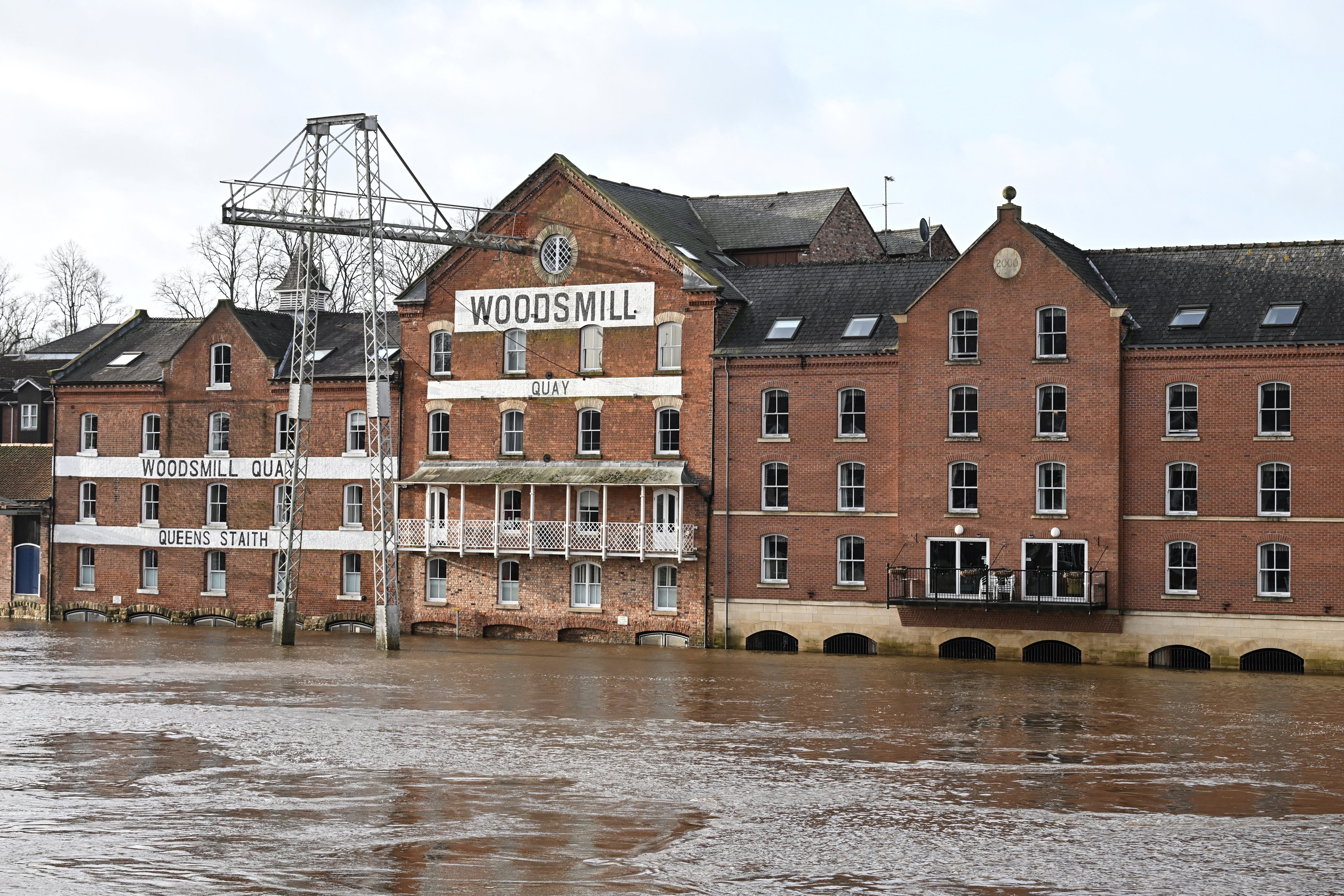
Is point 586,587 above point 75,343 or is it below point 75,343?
below

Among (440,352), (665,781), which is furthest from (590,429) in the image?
(665,781)

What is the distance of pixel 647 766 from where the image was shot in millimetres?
24625

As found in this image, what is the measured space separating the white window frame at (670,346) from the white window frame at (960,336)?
7906mm

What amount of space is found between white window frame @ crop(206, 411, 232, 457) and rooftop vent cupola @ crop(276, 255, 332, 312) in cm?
454

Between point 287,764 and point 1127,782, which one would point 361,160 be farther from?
point 1127,782

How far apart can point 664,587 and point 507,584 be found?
5.13 m

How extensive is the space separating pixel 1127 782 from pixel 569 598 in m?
26.3

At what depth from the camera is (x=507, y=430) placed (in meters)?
49.5

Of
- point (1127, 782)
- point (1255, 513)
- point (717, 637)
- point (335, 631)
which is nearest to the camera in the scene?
point (1127, 782)

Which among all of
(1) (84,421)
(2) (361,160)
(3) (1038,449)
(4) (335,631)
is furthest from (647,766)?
(1) (84,421)

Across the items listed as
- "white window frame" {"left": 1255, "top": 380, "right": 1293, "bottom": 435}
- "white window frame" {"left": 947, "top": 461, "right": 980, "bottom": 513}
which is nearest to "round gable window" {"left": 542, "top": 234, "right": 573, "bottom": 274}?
"white window frame" {"left": 947, "top": 461, "right": 980, "bottom": 513}

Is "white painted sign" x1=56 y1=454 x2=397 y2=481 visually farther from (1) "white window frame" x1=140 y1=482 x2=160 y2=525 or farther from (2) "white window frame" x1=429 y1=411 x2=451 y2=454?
(2) "white window frame" x1=429 y1=411 x2=451 y2=454

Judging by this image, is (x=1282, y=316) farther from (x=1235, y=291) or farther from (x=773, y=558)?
(x=773, y=558)

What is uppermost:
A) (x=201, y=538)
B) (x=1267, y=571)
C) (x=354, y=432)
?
(x=354, y=432)
